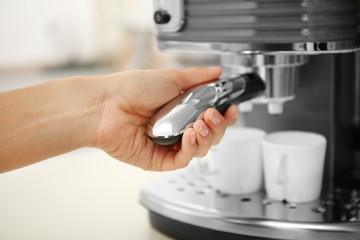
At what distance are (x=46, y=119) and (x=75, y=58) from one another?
5.24 feet

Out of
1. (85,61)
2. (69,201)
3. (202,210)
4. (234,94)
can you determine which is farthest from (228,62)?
(85,61)

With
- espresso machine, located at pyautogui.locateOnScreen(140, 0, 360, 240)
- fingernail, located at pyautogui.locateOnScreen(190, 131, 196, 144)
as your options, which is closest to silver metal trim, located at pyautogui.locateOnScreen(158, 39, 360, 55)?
espresso machine, located at pyautogui.locateOnScreen(140, 0, 360, 240)

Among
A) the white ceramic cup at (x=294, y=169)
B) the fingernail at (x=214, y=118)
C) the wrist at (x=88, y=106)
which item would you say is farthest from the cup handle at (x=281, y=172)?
the wrist at (x=88, y=106)

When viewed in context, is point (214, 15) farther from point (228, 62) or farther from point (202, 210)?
point (202, 210)

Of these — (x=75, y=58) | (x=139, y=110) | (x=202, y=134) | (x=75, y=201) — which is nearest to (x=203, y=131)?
(x=202, y=134)

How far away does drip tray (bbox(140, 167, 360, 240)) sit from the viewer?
540mm

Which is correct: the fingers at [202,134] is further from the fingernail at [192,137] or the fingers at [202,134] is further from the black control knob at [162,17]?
the black control knob at [162,17]

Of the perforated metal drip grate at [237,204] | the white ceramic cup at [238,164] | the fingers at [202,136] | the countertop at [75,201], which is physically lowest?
the countertop at [75,201]

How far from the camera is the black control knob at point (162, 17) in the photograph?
62 cm

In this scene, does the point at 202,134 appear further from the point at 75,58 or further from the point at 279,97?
the point at 75,58

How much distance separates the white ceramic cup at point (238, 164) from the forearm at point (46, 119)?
16 centimetres

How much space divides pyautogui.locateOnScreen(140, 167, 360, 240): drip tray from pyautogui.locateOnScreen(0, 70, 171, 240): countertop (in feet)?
0.15

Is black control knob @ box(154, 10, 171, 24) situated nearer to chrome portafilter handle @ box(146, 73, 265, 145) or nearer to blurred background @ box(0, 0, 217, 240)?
chrome portafilter handle @ box(146, 73, 265, 145)

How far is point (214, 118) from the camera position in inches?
Result: 21.5
